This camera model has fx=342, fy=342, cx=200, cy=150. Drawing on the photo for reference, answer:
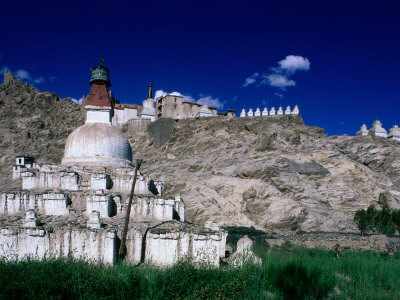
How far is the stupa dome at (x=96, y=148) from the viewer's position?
19578 mm

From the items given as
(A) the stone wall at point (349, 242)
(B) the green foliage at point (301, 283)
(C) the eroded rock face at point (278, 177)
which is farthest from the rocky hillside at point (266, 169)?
(B) the green foliage at point (301, 283)

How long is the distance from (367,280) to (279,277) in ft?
12.6

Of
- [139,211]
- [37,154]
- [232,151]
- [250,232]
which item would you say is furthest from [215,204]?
[37,154]

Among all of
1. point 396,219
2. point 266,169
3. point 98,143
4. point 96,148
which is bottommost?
point 396,219

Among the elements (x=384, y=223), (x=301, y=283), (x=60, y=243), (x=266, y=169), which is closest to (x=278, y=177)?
(x=266, y=169)

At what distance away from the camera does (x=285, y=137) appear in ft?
144

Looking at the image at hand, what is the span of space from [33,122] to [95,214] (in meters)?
53.6

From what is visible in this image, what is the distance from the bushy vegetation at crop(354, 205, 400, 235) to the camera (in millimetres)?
32781

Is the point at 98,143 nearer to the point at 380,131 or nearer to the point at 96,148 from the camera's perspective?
the point at 96,148

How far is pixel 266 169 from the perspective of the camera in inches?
1501

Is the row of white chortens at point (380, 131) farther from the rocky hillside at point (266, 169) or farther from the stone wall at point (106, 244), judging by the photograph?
the stone wall at point (106, 244)

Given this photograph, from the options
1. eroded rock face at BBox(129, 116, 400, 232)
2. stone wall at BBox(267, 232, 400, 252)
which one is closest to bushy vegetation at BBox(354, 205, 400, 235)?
eroded rock face at BBox(129, 116, 400, 232)

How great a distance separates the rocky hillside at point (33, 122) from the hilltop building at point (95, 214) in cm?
3635

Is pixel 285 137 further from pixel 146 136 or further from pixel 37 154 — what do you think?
pixel 37 154
